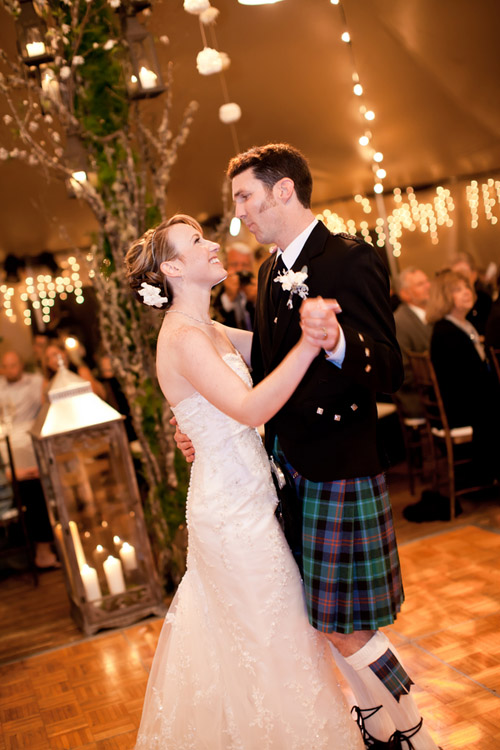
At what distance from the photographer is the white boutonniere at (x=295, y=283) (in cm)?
184

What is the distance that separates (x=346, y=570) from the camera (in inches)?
79.9

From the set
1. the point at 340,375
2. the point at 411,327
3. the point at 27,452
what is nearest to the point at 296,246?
the point at 340,375

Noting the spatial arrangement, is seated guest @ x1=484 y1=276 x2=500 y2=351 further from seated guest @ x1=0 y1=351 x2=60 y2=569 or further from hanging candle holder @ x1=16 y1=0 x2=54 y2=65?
seated guest @ x1=0 y1=351 x2=60 y2=569

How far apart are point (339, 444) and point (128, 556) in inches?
Result: 87.3

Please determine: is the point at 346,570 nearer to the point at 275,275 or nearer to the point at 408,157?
the point at 275,275

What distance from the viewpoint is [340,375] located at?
75.8 inches

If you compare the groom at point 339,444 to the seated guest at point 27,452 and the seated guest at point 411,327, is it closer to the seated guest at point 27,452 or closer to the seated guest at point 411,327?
the seated guest at point 411,327

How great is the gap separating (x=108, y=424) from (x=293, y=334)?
204 centimetres

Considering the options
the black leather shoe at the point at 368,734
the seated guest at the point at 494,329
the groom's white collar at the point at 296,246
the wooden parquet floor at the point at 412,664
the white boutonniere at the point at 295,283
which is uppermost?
the groom's white collar at the point at 296,246

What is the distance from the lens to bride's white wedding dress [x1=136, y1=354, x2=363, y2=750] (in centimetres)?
204

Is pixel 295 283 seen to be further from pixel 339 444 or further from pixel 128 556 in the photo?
pixel 128 556

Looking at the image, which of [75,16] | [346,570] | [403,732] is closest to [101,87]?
[75,16]

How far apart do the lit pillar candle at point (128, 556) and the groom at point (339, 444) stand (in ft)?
6.37

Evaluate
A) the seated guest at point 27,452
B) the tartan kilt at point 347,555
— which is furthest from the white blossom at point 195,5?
the seated guest at point 27,452
